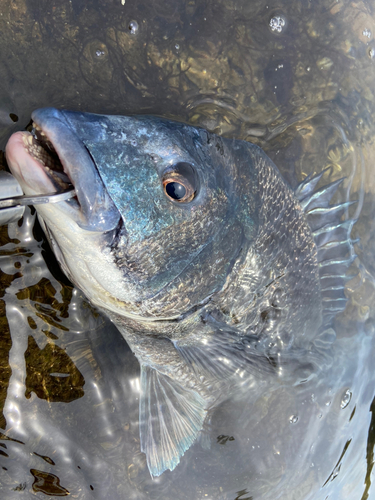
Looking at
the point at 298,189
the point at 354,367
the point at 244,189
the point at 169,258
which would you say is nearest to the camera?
the point at 169,258

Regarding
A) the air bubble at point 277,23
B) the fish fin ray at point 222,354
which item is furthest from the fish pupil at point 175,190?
the air bubble at point 277,23

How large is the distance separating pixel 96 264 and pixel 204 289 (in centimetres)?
67

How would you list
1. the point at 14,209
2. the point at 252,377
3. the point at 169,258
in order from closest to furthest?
the point at 169,258, the point at 14,209, the point at 252,377

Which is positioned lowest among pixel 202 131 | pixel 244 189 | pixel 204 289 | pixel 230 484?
→ pixel 230 484

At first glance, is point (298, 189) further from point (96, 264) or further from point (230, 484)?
point (230, 484)

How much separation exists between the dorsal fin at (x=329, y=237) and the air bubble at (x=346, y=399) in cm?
92

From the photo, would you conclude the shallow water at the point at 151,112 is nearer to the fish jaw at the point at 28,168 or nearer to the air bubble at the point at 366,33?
the air bubble at the point at 366,33

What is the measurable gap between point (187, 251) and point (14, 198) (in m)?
0.86

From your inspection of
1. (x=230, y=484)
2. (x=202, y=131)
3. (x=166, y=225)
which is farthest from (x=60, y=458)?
(x=202, y=131)

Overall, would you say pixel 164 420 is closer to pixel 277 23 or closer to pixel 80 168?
pixel 80 168

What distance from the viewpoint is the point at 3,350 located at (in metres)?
2.45

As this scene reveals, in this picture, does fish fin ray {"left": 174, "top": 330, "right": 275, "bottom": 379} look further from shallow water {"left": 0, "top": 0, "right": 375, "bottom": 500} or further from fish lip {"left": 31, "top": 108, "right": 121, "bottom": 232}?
fish lip {"left": 31, "top": 108, "right": 121, "bottom": 232}

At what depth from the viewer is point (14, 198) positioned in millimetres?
1644

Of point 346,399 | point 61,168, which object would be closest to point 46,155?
point 61,168
